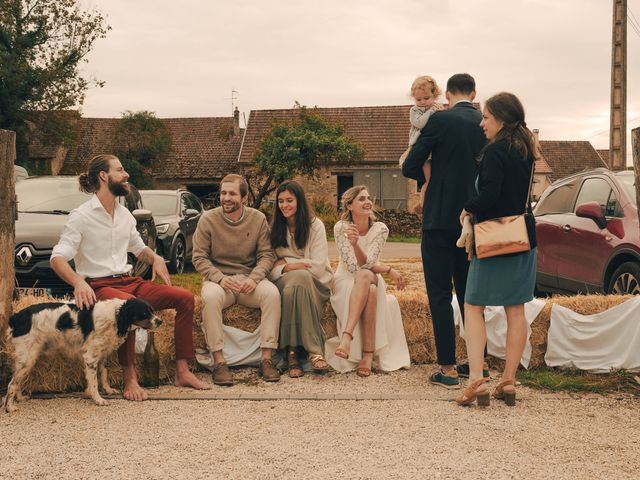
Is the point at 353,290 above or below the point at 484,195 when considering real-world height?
below

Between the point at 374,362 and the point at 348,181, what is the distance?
1253 inches

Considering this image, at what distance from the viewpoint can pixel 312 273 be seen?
5.89 meters

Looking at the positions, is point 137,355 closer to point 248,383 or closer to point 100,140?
point 248,383

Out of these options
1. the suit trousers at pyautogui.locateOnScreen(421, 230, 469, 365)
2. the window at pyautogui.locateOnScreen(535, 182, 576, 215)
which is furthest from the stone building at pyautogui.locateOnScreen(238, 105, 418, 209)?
the suit trousers at pyautogui.locateOnScreen(421, 230, 469, 365)

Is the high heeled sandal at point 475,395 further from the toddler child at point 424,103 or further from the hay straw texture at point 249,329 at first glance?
the toddler child at point 424,103

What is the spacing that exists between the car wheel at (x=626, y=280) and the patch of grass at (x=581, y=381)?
1.37m

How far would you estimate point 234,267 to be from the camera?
19.3 ft

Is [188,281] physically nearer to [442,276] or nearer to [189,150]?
[442,276]

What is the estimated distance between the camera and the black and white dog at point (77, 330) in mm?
4707

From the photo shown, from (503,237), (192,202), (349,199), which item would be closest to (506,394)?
(503,237)

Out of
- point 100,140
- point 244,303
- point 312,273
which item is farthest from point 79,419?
point 100,140

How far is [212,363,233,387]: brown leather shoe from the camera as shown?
→ 5.25 m

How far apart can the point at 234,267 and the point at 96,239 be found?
1.20m

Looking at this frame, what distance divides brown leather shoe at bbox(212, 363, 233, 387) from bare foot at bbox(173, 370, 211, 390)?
0.09 metres
